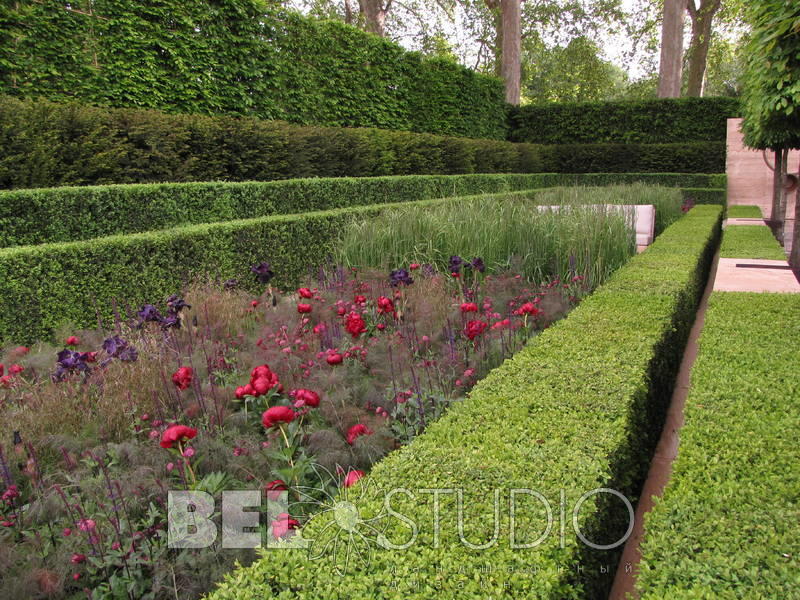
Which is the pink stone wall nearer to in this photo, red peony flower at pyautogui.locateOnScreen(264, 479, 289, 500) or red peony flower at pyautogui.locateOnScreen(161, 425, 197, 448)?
red peony flower at pyautogui.locateOnScreen(264, 479, 289, 500)

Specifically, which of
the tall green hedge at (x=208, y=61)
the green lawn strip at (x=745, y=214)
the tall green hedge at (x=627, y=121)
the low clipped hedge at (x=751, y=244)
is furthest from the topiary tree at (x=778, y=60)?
the tall green hedge at (x=627, y=121)

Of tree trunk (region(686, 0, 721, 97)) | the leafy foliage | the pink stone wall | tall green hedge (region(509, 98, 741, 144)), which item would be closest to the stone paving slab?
the leafy foliage

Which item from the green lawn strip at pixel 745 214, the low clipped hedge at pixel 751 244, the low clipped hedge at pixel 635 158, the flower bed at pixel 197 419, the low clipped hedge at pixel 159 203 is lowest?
the flower bed at pixel 197 419

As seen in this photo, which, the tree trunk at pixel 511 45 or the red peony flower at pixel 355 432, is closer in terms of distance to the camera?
the red peony flower at pixel 355 432

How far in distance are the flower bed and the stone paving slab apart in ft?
4.02

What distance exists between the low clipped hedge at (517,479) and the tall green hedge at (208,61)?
600 centimetres

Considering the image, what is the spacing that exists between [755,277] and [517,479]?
3.62 metres

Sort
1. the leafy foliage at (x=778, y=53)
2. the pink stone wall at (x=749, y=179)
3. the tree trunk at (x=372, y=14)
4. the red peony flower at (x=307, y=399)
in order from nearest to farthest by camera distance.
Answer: the red peony flower at (x=307, y=399) → the leafy foliage at (x=778, y=53) → the pink stone wall at (x=749, y=179) → the tree trunk at (x=372, y=14)

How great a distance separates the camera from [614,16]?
23.6 metres

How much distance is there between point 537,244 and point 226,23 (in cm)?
591

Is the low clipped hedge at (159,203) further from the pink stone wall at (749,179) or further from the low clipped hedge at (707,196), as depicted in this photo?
the pink stone wall at (749,179)

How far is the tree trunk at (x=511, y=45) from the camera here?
16656mm

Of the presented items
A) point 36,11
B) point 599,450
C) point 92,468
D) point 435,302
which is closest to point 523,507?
point 599,450

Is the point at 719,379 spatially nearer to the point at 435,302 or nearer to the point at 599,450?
the point at 599,450
